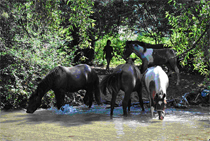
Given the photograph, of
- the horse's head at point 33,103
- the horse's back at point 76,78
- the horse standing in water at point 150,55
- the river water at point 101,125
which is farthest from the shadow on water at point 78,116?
the horse standing in water at point 150,55

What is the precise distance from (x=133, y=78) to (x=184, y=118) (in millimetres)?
2096

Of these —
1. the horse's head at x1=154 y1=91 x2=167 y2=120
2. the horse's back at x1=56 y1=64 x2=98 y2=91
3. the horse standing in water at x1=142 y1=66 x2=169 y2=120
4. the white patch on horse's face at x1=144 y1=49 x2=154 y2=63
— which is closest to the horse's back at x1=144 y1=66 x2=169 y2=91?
the horse standing in water at x1=142 y1=66 x2=169 y2=120

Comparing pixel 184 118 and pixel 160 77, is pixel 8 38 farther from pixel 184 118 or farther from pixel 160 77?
pixel 184 118

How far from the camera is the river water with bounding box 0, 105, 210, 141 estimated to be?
7395 mm

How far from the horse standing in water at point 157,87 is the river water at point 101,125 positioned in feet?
1.64

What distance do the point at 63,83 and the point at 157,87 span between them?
3529mm

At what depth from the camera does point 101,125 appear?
884cm

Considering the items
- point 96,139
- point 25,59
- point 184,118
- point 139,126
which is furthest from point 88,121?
point 25,59

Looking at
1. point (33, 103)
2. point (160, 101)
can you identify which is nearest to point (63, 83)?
point (33, 103)

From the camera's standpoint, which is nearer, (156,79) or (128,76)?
(156,79)

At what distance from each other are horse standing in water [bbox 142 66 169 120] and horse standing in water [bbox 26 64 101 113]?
256 centimetres

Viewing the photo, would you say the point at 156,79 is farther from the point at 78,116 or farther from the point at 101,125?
the point at 78,116

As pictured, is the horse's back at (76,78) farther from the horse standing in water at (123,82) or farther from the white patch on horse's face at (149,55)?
the white patch on horse's face at (149,55)

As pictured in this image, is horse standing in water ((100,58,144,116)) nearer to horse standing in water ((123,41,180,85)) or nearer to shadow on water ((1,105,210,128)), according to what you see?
shadow on water ((1,105,210,128))
